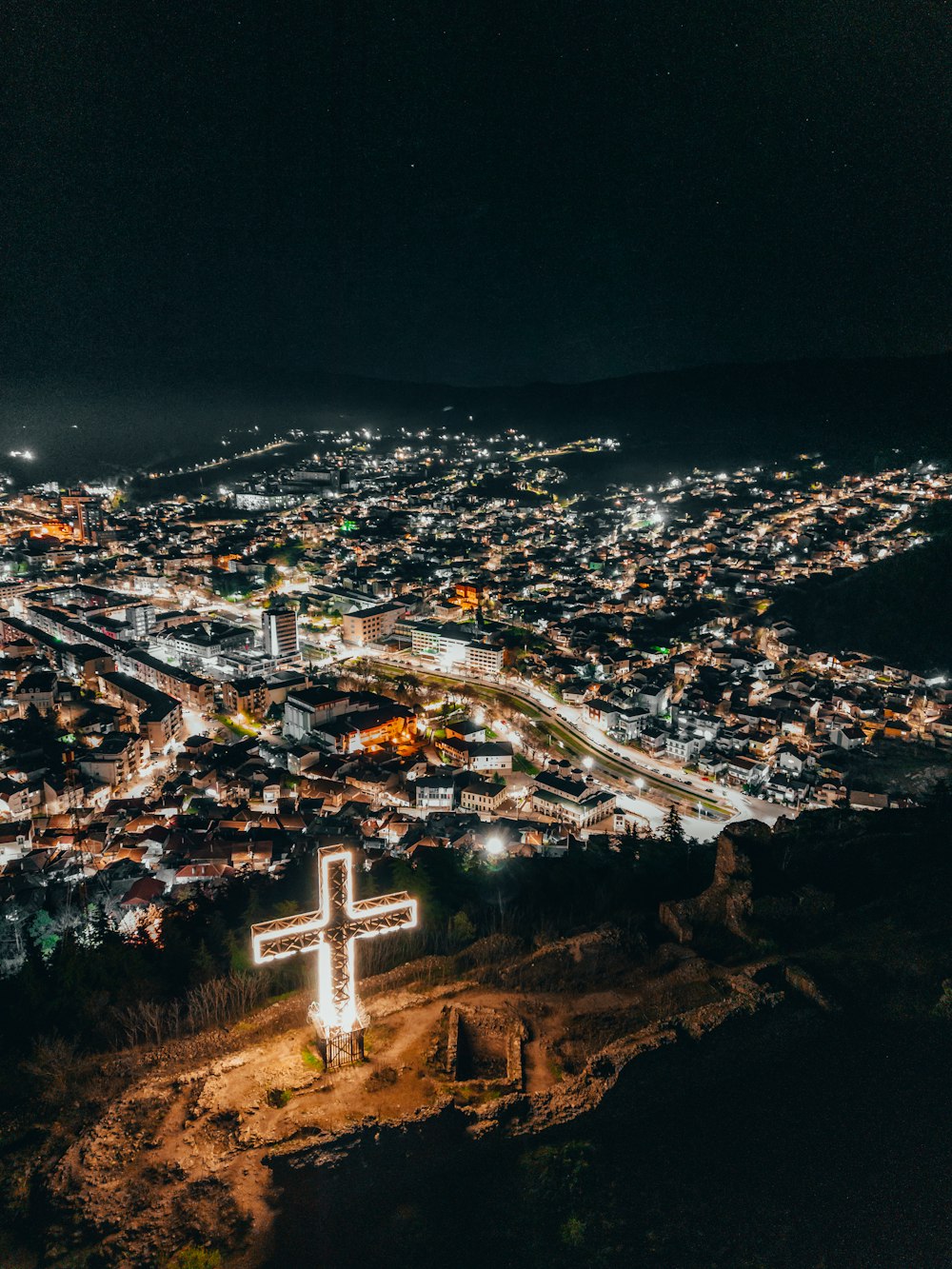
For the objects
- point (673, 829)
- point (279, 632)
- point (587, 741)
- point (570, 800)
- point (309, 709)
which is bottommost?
point (673, 829)

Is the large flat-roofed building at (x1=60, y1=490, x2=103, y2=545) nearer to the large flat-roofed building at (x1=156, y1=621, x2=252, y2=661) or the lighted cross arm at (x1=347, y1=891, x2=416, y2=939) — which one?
the large flat-roofed building at (x1=156, y1=621, x2=252, y2=661)

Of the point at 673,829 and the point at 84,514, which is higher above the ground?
the point at 84,514

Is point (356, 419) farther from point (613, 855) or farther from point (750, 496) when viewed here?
point (613, 855)

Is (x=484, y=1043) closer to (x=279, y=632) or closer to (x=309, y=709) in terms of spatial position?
(x=309, y=709)

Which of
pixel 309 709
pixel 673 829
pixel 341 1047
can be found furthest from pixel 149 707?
pixel 341 1047

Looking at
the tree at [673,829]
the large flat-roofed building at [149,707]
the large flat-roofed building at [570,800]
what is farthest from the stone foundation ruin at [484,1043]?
the large flat-roofed building at [149,707]

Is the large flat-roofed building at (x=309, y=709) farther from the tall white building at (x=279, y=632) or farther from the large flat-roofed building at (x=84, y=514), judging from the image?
the large flat-roofed building at (x=84, y=514)

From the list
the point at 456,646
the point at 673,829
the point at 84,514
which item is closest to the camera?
the point at 673,829

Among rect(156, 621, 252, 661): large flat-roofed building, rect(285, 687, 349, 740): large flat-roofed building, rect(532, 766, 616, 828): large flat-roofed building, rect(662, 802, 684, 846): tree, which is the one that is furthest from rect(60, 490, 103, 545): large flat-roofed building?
rect(662, 802, 684, 846): tree
